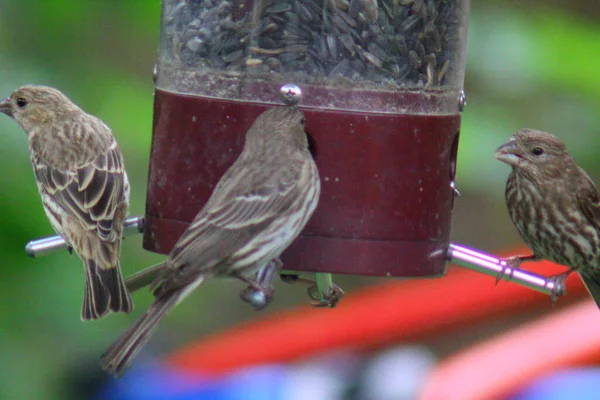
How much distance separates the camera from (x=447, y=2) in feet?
22.6

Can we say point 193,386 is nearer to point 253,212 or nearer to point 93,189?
point 93,189

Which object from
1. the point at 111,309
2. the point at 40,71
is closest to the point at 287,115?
the point at 111,309

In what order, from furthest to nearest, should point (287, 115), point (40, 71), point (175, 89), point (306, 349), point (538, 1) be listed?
point (306, 349) < point (538, 1) < point (40, 71) < point (175, 89) < point (287, 115)

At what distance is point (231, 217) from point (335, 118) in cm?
71

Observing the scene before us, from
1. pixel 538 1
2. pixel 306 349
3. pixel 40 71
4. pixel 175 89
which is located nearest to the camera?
pixel 175 89

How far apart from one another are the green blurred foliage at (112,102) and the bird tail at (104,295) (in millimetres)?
753

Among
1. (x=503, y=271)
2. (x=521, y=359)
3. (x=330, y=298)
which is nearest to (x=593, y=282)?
(x=521, y=359)

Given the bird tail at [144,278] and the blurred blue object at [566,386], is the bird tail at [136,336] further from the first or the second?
the blurred blue object at [566,386]

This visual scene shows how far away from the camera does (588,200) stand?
8070mm

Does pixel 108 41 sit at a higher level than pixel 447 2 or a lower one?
lower

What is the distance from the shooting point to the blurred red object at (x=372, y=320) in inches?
369

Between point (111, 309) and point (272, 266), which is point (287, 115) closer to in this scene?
point (272, 266)

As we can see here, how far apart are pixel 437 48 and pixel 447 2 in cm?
27

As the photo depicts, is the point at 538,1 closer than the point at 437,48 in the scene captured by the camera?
No
